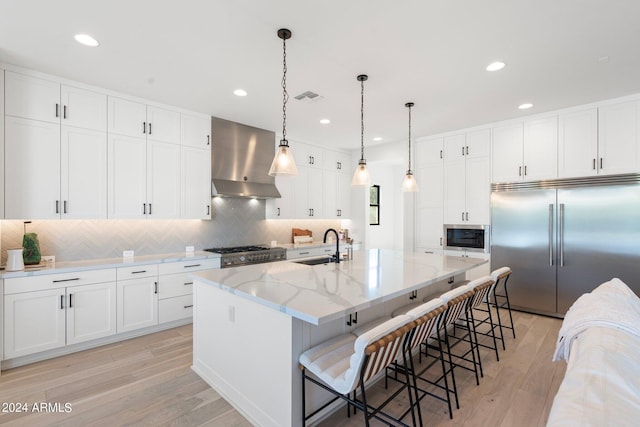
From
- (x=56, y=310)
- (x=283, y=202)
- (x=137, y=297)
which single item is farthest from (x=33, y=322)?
(x=283, y=202)

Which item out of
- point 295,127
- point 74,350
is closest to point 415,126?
point 295,127

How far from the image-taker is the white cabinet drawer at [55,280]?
2712mm

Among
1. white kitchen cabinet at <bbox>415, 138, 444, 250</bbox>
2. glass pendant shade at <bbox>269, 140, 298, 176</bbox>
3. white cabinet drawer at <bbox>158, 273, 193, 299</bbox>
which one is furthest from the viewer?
white kitchen cabinet at <bbox>415, 138, 444, 250</bbox>

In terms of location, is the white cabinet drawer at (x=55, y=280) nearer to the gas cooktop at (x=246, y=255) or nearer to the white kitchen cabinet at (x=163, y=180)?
the white kitchen cabinet at (x=163, y=180)

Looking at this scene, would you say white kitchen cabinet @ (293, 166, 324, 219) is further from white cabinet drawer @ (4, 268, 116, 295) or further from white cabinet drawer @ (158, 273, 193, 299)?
white cabinet drawer @ (4, 268, 116, 295)

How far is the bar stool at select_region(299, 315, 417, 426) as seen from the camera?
4.81 ft

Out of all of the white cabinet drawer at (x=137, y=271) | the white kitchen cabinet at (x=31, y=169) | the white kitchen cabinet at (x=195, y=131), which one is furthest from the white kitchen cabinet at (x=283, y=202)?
the white kitchen cabinet at (x=31, y=169)

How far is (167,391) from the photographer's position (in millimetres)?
2379

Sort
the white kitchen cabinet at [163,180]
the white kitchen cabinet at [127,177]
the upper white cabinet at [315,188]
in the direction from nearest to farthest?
the white kitchen cabinet at [127,177] → the white kitchen cabinet at [163,180] → the upper white cabinet at [315,188]

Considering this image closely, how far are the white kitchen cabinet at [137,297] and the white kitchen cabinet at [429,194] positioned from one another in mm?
4176

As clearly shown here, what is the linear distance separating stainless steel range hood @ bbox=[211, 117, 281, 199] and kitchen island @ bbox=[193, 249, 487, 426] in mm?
2033

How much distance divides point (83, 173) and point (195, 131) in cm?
142

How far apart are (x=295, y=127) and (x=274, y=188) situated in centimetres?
106

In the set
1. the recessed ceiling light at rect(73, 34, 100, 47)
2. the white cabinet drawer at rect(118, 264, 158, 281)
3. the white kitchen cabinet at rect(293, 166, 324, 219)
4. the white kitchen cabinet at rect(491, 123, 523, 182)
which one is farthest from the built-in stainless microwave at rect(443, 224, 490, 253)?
the recessed ceiling light at rect(73, 34, 100, 47)
